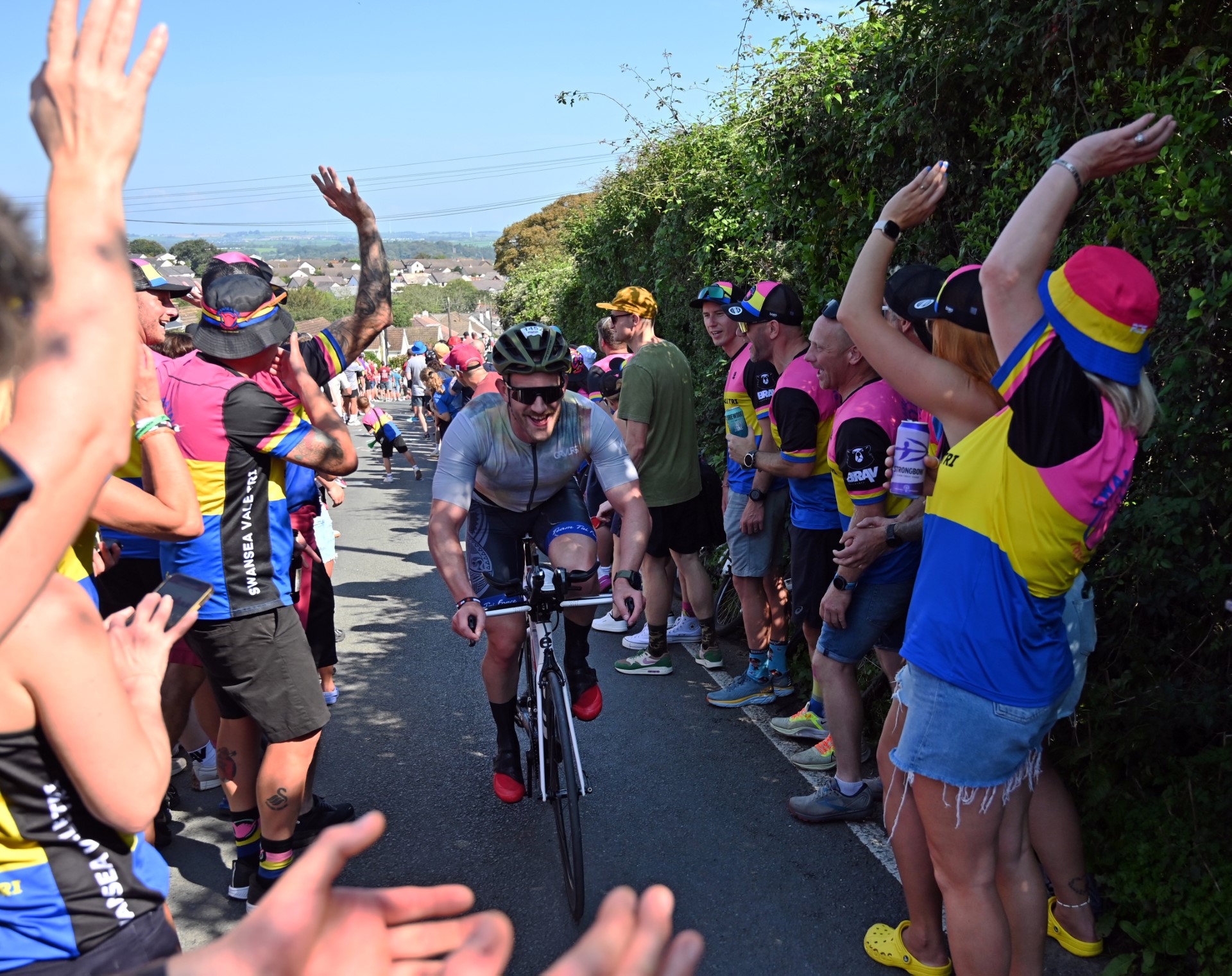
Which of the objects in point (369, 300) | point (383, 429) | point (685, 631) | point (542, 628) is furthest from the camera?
point (383, 429)

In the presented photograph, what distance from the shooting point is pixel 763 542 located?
18.9 feet

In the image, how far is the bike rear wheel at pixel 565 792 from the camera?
3686 millimetres

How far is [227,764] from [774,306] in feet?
11.3

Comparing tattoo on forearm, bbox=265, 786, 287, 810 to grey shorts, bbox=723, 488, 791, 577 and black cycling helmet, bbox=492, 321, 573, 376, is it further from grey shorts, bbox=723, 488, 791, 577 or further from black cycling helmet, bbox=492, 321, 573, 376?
grey shorts, bbox=723, 488, 791, 577

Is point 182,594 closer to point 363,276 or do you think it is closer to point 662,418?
point 363,276

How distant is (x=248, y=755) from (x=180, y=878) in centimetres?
68

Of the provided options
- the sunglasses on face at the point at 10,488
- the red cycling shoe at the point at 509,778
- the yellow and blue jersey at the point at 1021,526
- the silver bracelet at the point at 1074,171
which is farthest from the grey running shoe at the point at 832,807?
the sunglasses on face at the point at 10,488

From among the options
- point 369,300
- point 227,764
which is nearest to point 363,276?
point 369,300

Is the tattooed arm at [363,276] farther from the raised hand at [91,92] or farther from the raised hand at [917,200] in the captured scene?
the raised hand at [91,92]

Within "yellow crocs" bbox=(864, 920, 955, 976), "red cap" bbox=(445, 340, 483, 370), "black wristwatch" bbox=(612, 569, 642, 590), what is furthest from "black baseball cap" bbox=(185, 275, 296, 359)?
"red cap" bbox=(445, 340, 483, 370)

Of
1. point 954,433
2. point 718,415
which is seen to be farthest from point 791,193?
point 954,433

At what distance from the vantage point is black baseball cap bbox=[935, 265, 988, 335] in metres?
2.72

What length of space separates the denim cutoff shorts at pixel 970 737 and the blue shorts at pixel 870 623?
1.42 meters

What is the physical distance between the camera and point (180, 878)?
4160 millimetres
